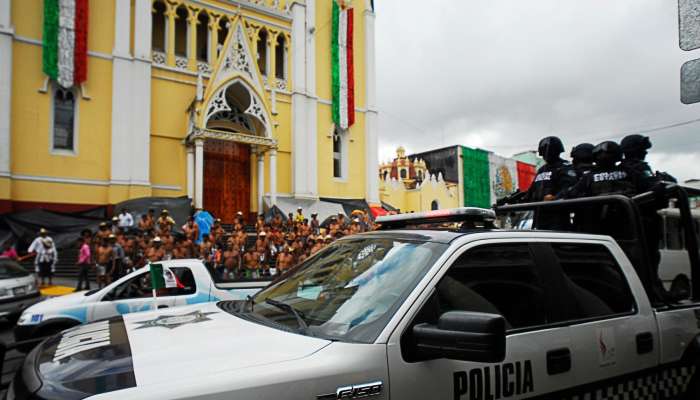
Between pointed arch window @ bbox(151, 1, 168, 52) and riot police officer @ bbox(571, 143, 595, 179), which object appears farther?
pointed arch window @ bbox(151, 1, 168, 52)

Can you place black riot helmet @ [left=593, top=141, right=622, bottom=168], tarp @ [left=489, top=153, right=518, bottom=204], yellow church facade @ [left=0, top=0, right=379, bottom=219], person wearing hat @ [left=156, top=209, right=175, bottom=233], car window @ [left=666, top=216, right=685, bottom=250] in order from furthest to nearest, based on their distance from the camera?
1. tarp @ [left=489, top=153, right=518, bottom=204]
2. yellow church facade @ [left=0, top=0, right=379, bottom=219]
3. person wearing hat @ [left=156, top=209, right=175, bottom=233]
4. black riot helmet @ [left=593, top=141, right=622, bottom=168]
5. car window @ [left=666, top=216, right=685, bottom=250]

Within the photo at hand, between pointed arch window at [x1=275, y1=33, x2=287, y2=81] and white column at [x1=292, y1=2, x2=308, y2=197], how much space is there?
0.47 m

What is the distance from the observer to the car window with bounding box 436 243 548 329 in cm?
231

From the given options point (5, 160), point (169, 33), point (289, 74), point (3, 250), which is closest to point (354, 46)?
point (289, 74)

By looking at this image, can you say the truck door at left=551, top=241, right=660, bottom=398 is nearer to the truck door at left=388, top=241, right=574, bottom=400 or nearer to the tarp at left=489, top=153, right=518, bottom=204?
the truck door at left=388, top=241, right=574, bottom=400

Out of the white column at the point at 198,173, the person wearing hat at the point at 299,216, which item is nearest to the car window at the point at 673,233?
the person wearing hat at the point at 299,216

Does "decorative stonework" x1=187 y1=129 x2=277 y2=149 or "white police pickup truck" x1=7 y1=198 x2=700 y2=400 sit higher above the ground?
"decorative stonework" x1=187 y1=129 x2=277 y2=149

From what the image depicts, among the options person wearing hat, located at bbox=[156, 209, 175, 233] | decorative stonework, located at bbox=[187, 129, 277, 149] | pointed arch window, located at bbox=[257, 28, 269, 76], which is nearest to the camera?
person wearing hat, located at bbox=[156, 209, 175, 233]

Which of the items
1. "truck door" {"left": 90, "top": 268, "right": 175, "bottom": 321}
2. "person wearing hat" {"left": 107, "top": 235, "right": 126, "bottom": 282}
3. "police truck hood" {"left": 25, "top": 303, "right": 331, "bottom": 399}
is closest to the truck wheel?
"police truck hood" {"left": 25, "top": 303, "right": 331, "bottom": 399}

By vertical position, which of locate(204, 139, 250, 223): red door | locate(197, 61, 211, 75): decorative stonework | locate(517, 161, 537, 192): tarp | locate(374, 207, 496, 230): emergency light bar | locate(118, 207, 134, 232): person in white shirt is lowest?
locate(374, 207, 496, 230): emergency light bar

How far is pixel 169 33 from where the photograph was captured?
1920 cm

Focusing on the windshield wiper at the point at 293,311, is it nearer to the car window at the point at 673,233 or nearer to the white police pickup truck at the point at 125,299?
the car window at the point at 673,233

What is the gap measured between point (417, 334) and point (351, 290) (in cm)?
53

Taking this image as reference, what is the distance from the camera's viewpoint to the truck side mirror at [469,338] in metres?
1.79
